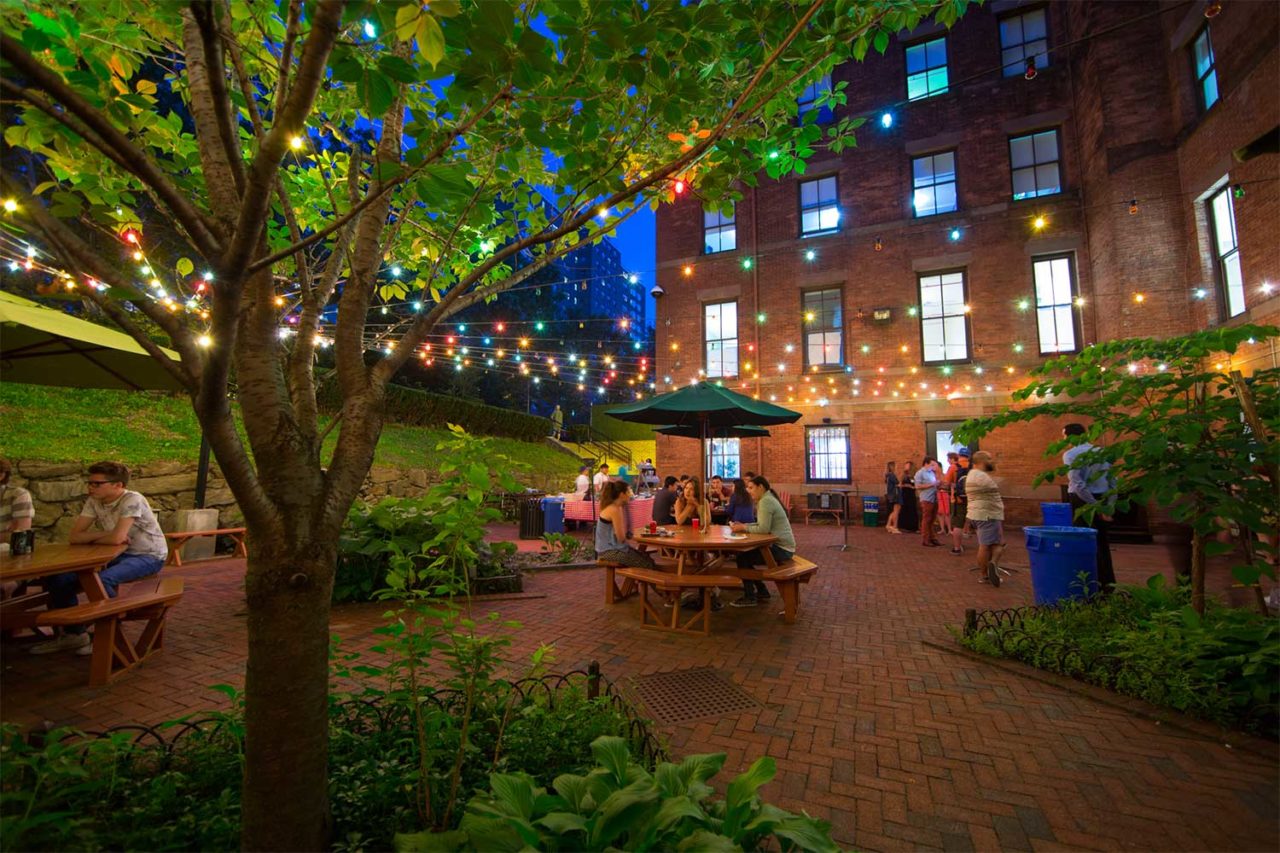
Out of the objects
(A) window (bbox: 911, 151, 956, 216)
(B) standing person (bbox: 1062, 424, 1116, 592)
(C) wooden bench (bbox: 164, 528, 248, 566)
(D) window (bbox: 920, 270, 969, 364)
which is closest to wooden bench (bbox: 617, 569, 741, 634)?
(B) standing person (bbox: 1062, 424, 1116, 592)

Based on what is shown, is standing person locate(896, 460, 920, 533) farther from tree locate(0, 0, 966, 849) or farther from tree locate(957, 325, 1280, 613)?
tree locate(0, 0, 966, 849)

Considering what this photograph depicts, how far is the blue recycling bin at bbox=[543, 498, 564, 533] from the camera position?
11.0 m

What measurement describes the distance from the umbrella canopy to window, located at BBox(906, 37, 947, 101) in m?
16.5

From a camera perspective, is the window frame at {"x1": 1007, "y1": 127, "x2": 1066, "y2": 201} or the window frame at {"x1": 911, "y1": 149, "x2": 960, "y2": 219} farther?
the window frame at {"x1": 911, "y1": 149, "x2": 960, "y2": 219}

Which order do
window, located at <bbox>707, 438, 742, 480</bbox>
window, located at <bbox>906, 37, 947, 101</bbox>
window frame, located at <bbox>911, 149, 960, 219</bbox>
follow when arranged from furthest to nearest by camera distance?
window, located at <bbox>707, 438, 742, 480</bbox> → window, located at <bbox>906, 37, 947, 101</bbox> → window frame, located at <bbox>911, 149, 960, 219</bbox>

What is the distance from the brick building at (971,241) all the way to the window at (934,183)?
2.0 inches

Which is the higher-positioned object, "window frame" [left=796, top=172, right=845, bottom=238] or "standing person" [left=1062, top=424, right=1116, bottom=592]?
"window frame" [left=796, top=172, right=845, bottom=238]

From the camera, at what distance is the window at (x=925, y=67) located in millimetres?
13305

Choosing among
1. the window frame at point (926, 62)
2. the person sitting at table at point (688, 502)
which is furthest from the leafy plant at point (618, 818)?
the window frame at point (926, 62)

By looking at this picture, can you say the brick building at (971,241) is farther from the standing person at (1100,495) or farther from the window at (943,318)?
the standing person at (1100,495)

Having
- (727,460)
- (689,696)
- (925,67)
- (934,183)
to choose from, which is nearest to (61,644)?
(689,696)

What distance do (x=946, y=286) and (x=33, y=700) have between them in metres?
16.1

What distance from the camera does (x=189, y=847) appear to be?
72.4 inches

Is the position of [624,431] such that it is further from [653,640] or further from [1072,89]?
[653,640]
